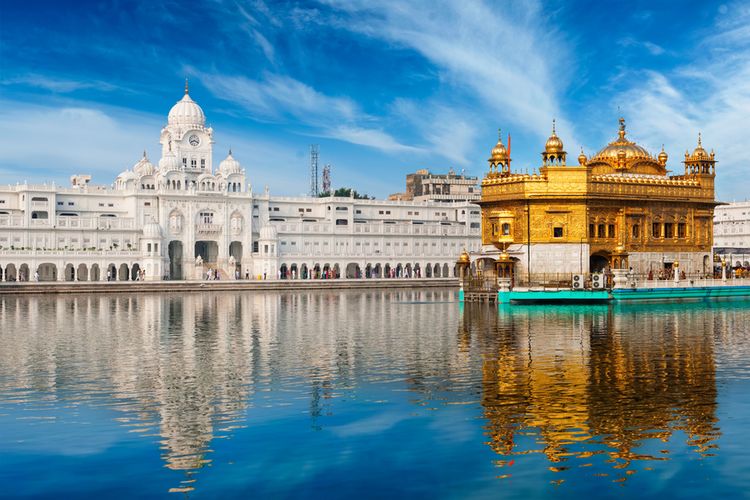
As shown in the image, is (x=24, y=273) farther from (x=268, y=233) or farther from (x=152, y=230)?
(x=268, y=233)

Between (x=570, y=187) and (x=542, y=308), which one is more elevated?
(x=570, y=187)

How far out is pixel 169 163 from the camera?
103625mm

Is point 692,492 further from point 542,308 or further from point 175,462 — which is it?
point 542,308

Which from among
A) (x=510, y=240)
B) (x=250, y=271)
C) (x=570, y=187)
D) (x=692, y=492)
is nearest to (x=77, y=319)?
(x=510, y=240)

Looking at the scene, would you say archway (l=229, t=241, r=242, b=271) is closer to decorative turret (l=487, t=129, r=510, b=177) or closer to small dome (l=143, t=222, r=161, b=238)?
small dome (l=143, t=222, r=161, b=238)

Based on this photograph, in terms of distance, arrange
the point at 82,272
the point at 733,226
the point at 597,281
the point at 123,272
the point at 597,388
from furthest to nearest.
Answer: the point at 733,226 < the point at 123,272 < the point at 82,272 < the point at 597,281 < the point at 597,388

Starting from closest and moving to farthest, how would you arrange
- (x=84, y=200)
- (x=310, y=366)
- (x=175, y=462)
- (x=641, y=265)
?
(x=175, y=462) → (x=310, y=366) → (x=641, y=265) → (x=84, y=200)

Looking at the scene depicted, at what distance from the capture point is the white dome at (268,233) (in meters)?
101

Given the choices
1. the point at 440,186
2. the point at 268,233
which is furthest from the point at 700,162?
the point at 440,186

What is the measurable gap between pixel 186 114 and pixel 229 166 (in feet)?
26.4

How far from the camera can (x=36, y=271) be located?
88438 mm

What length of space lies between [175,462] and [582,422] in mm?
7255

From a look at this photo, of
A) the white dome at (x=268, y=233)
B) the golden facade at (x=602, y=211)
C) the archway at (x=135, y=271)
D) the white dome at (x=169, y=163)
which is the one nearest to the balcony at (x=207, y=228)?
the white dome at (x=268, y=233)

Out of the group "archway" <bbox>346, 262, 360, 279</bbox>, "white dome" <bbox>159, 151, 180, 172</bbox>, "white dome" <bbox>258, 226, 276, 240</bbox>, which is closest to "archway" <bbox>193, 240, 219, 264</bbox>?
"white dome" <bbox>258, 226, 276, 240</bbox>
